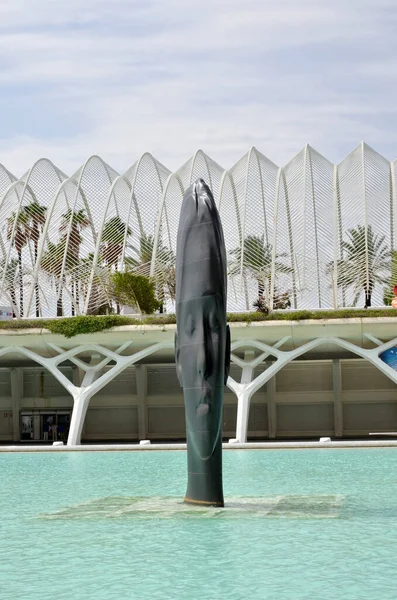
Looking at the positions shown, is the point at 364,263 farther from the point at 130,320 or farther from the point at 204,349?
the point at 204,349

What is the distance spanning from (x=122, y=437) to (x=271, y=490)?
1192 inches

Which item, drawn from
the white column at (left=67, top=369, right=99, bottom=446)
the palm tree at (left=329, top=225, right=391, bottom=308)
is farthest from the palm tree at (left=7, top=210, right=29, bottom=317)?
the palm tree at (left=329, top=225, right=391, bottom=308)

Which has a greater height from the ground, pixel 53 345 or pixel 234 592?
pixel 53 345

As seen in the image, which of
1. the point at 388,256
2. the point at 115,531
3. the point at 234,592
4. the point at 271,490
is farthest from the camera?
the point at 388,256

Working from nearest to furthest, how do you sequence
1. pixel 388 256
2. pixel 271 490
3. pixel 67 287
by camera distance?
1. pixel 271 490
2. pixel 388 256
3. pixel 67 287

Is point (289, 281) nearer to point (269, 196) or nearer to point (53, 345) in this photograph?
point (269, 196)

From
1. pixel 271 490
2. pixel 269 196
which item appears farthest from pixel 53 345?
pixel 271 490

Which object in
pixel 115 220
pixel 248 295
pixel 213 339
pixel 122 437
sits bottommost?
pixel 122 437

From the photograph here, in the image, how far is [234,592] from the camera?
1193 cm

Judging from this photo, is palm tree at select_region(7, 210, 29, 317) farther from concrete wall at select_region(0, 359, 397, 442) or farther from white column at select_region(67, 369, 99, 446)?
white column at select_region(67, 369, 99, 446)

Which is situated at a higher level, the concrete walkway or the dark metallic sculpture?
the dark metallic sculpture

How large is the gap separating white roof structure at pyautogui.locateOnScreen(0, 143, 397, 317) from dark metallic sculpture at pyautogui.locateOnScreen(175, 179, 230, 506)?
27.5 metres

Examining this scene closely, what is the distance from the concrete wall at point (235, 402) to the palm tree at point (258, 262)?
15.7ft

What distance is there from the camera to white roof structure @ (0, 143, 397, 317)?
1956 inches
